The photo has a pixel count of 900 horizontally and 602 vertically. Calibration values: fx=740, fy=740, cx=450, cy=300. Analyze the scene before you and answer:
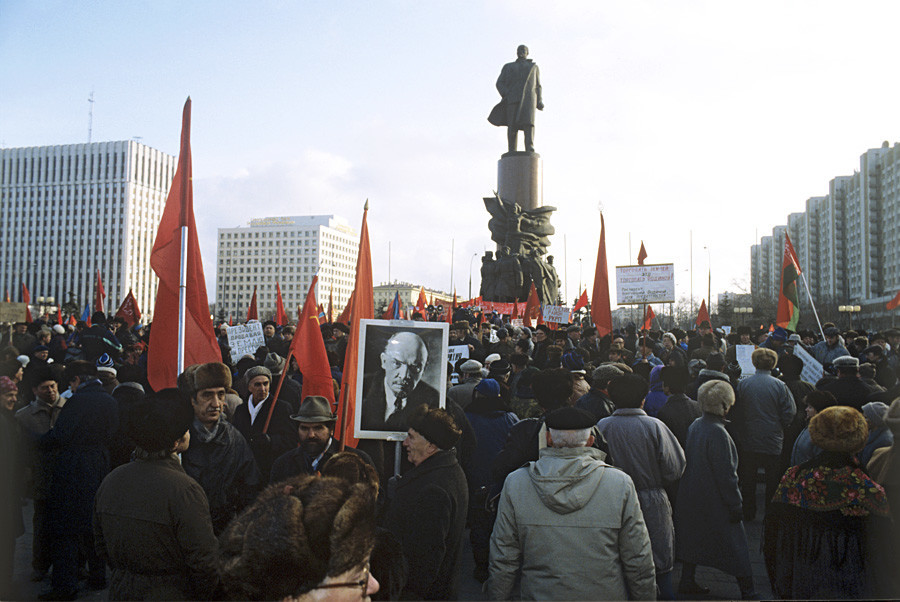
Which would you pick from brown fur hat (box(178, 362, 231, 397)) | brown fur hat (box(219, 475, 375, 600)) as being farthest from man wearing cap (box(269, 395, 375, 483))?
brown fur hat (box(219, 475, 375, 600))

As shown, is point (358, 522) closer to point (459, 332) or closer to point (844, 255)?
point (459, 332)

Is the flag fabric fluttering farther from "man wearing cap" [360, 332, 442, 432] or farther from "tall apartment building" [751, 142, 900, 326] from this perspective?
"tall apartment building" [751, 142, 900, 326]

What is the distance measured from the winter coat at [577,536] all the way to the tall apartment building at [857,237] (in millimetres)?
77112

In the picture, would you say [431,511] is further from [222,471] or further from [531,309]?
[531,309]

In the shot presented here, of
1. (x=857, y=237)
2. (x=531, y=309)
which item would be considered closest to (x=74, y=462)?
(x=531, y=309)

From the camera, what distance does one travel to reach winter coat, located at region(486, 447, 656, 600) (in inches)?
127

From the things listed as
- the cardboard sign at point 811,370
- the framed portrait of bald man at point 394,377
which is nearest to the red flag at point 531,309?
the cardboard sign at point 811,370

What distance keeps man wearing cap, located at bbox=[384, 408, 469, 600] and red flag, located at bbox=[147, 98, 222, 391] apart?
8.02ft

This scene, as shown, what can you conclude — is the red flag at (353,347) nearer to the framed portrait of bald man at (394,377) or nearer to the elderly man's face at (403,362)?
the framed portrait of bald man at (394,377)

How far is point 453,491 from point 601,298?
693 centimetres

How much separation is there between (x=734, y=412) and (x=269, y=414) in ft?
14.7

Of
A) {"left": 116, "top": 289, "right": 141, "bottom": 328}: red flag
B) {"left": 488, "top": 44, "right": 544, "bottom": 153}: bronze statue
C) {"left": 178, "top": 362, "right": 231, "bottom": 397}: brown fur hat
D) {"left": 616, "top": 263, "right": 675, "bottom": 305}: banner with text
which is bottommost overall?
{"left": 178, "top": 362, "right": 231, "bottom": 397}: brown fur hat

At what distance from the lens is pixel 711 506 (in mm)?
5086

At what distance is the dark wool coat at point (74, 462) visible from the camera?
522cm
